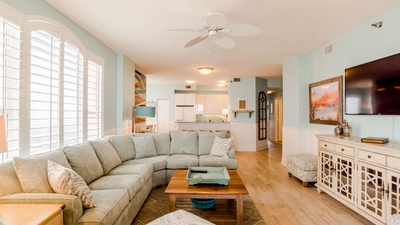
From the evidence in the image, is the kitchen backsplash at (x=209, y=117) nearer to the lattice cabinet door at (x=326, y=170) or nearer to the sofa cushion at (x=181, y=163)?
the sofa cushion at (x=181, y=163)

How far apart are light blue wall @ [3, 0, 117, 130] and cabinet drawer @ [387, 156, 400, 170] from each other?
4.32 meters

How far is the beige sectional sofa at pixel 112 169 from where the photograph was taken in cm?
177

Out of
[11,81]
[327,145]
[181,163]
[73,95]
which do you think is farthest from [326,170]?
[11,81]

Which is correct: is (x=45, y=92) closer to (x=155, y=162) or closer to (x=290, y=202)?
(x=155, y=162)

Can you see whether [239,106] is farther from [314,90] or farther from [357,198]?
[357,198]

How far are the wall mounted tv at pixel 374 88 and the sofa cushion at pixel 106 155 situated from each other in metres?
3.89

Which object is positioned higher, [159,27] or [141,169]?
[159,27]

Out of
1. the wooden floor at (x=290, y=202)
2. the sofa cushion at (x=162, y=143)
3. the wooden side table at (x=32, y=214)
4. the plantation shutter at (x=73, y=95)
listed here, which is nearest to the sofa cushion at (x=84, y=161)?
the plantation shutter at (x=73, y=95)

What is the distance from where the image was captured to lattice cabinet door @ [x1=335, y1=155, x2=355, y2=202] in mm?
2818

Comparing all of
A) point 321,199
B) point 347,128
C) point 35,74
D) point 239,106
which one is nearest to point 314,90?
point 347,128

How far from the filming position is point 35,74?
2.35 metres

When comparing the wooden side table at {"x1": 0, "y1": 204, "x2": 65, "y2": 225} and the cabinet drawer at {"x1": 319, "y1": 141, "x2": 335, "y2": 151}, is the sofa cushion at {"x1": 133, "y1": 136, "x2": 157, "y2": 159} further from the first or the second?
the cabinet drawer at {"x1": 319, "y1": 141, "x2": 335, "y2": 151}

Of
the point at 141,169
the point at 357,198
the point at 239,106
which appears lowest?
the point at 357,198

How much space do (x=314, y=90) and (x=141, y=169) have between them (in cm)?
392
